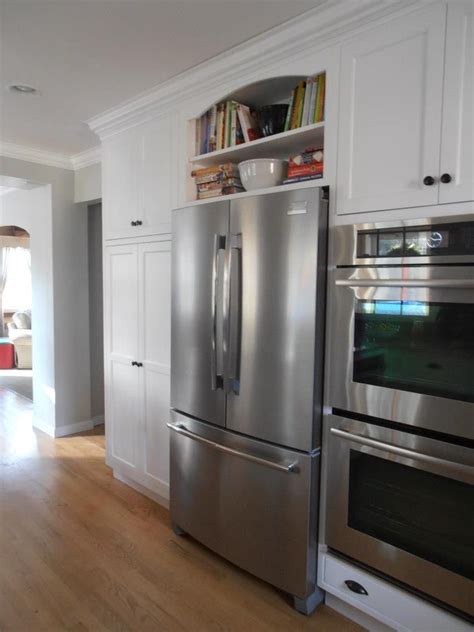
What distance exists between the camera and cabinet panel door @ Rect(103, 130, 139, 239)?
2.82 m

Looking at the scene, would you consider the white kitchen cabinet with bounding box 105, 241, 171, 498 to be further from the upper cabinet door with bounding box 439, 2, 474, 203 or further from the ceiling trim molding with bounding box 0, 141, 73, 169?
the upper cabinet door with bounding box 439, 2, 474, 203

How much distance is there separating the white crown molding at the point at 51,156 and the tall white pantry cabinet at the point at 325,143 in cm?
80

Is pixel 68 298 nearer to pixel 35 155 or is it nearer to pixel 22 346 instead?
pixel 35 155

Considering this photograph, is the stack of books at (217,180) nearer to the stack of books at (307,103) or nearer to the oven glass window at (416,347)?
the stack of books at (307,103)

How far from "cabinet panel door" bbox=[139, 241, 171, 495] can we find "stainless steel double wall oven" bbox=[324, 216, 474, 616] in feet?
3.83

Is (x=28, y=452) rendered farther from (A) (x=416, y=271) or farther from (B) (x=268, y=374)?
(A) (x=416, y=271)

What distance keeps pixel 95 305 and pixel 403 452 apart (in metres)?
3.46

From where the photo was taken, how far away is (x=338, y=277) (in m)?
1.78

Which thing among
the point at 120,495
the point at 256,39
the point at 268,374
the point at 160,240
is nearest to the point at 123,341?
the point at 160,240

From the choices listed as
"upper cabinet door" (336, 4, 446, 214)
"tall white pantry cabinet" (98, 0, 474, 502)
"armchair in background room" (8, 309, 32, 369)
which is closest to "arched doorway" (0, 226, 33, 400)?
"armchair in background room" (8, 309, 32, 369)

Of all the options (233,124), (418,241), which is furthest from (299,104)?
(418,241)

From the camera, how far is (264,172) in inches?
82.6

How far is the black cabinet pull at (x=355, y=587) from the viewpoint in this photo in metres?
1.78

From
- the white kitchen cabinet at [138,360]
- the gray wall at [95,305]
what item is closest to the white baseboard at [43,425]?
the gray wall at [95,305]
